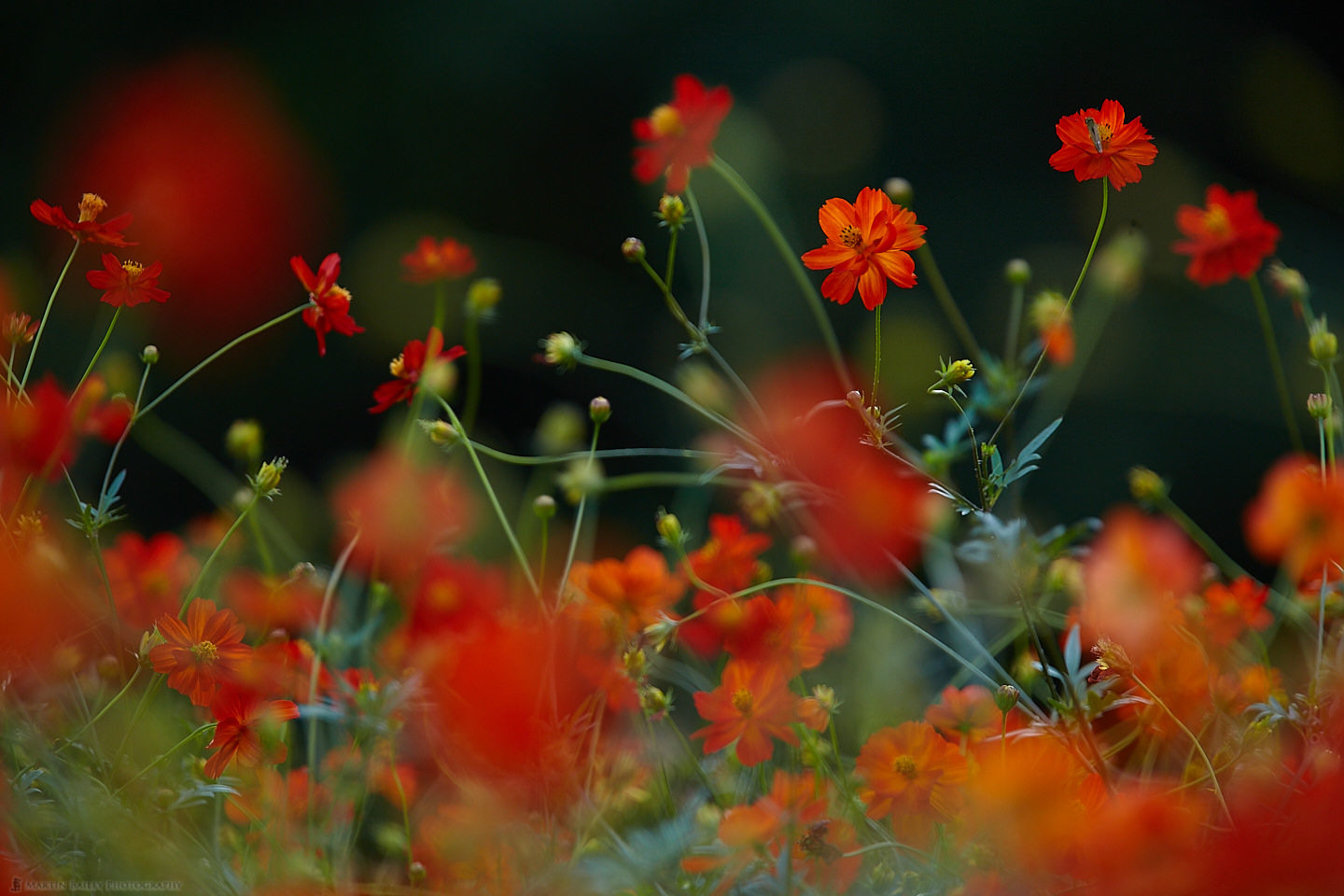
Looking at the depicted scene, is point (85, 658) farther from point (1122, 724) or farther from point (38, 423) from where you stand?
point (1122, 724)

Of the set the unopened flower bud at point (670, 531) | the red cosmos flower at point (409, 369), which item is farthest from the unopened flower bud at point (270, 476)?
the unopened flower bud at point (670, 531)

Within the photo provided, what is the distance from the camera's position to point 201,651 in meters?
0.37

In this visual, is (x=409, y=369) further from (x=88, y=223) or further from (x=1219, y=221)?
(x=1219, y=221)

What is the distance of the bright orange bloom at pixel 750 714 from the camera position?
15.0 inches

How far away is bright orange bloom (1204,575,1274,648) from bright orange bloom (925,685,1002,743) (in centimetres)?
11

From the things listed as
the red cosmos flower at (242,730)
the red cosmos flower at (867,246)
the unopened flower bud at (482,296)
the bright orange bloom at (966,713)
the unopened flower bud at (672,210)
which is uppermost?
the red cosmos flower at (867,246)

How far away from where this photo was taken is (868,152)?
1190mm

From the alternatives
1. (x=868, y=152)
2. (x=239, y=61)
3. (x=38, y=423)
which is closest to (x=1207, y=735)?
(x=38, y=423)

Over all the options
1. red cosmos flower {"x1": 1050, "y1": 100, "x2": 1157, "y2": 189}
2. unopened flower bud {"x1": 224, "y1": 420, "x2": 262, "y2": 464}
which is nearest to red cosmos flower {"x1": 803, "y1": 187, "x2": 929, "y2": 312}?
red cosmos flower {"x1": 1050, "y1": 100, "x2": 1157, "y2": 189}

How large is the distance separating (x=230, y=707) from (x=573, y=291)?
34.6 inches

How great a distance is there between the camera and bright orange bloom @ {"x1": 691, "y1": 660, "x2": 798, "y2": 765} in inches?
15.0

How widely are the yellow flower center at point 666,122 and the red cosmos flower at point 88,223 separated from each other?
203 millimetres

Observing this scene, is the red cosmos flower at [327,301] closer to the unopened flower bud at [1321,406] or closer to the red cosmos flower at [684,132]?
the red cosmos flower at [684,132]

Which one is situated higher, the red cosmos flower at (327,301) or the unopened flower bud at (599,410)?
the red cosmos flower at (327,301)
